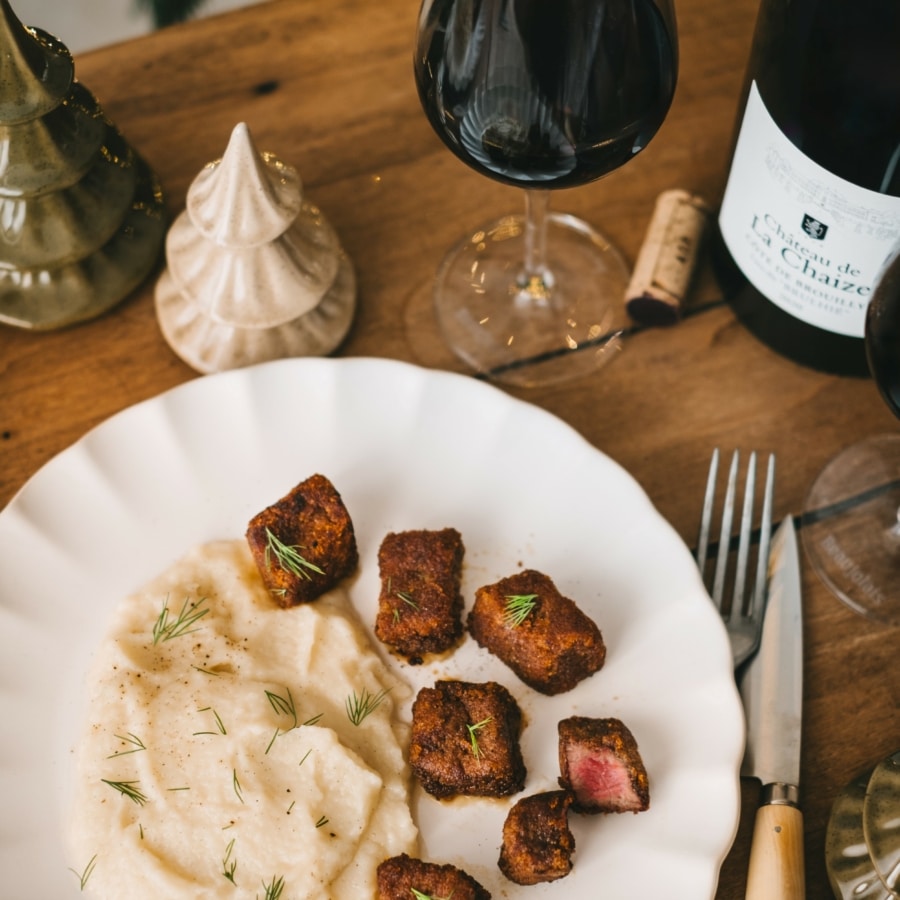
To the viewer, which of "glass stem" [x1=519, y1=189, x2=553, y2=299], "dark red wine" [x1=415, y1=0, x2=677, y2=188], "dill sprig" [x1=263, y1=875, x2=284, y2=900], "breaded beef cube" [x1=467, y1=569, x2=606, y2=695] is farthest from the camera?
"glass stem" [x1=519, y1=189, x2=553, y2=299]

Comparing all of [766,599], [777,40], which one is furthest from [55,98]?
[766,599]

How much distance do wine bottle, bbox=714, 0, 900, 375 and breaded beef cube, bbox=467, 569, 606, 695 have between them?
57 cm

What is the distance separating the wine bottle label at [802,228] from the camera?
145cm

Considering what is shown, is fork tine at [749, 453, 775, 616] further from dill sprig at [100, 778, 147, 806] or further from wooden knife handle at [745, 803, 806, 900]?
dill sprig at [100, 778, 147, 806]

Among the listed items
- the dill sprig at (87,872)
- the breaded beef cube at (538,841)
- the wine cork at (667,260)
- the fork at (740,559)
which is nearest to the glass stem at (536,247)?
the wine cork at (667,260)

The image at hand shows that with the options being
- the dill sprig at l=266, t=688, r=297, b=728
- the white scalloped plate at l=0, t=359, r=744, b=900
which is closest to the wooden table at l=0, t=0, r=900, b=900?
the white scalloped plate at l=0, t=359, r=744, b=900

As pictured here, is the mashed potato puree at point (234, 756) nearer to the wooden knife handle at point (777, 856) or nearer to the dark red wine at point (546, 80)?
the wooden knife handle at point (777, 856)

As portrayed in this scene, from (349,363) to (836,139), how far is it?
0.77m

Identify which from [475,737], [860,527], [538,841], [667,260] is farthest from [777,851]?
[667,260]

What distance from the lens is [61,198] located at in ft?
5.61

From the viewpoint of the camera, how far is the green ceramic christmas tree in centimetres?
156

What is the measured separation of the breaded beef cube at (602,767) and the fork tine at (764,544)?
306 mm

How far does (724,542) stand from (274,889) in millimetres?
808

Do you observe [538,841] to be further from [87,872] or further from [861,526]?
[861,526]
